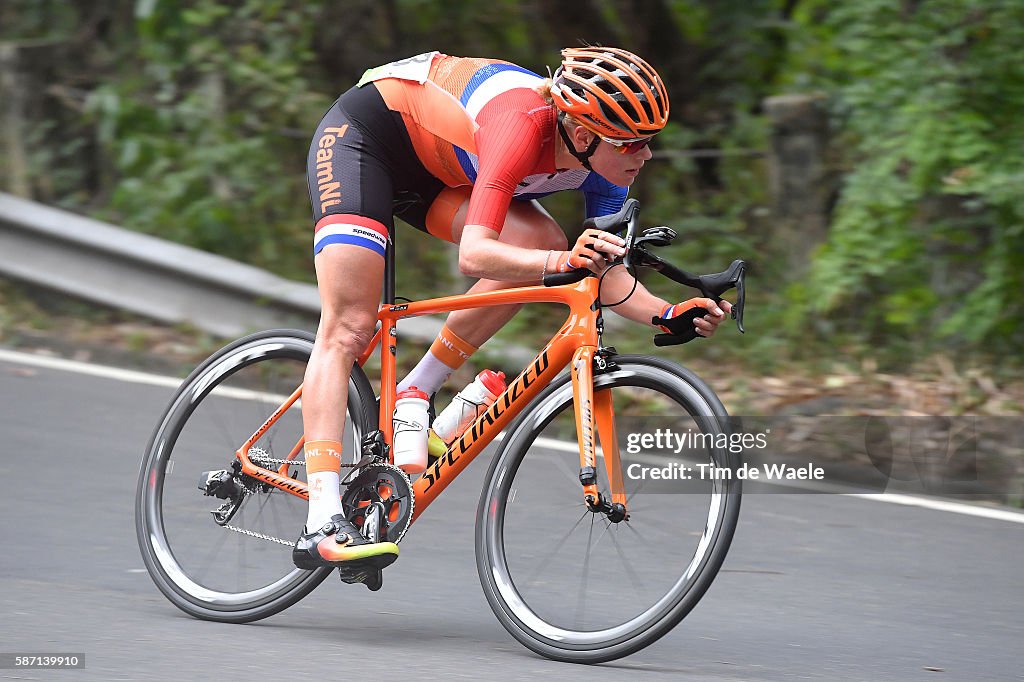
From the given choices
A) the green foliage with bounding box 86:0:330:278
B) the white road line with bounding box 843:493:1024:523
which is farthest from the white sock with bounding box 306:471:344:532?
the green foliage with bounding box 86:0:330:278

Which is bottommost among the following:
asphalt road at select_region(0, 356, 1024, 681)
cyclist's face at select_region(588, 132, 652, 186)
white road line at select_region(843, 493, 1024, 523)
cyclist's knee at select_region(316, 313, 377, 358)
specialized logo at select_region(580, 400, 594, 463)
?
white road line at select_region(843, 493, 1024, 523)

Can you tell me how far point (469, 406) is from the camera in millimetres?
4660

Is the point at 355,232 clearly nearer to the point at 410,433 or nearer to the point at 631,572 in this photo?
the point at 410,433

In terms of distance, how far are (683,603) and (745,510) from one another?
84.7 inches

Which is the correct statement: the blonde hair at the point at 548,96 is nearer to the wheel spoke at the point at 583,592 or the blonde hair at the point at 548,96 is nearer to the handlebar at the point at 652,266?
the handlebar at the point at 652,266

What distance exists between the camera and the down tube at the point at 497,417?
438 cm

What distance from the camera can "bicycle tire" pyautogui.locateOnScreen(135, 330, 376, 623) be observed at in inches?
186

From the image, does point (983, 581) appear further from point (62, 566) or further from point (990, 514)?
point (62, 566)

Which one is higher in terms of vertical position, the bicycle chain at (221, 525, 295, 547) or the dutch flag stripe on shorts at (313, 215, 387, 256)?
the dutch flag stripe on shorts at (313, 215, 387, 256)

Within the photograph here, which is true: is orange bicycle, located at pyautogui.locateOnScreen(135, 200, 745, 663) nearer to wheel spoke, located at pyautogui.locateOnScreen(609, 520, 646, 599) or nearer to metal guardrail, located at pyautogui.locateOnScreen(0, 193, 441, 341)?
wheel spoke, located at pyautogui.locateOnScreen(609, 520, 646, 599)

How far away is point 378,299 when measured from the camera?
455cm

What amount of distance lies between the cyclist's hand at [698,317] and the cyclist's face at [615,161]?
43 centimetres

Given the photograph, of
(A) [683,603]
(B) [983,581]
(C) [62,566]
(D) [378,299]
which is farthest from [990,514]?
(C) [62,566]

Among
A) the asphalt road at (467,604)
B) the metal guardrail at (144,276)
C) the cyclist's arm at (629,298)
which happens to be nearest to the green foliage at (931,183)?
the asphalt road at (467,604)
